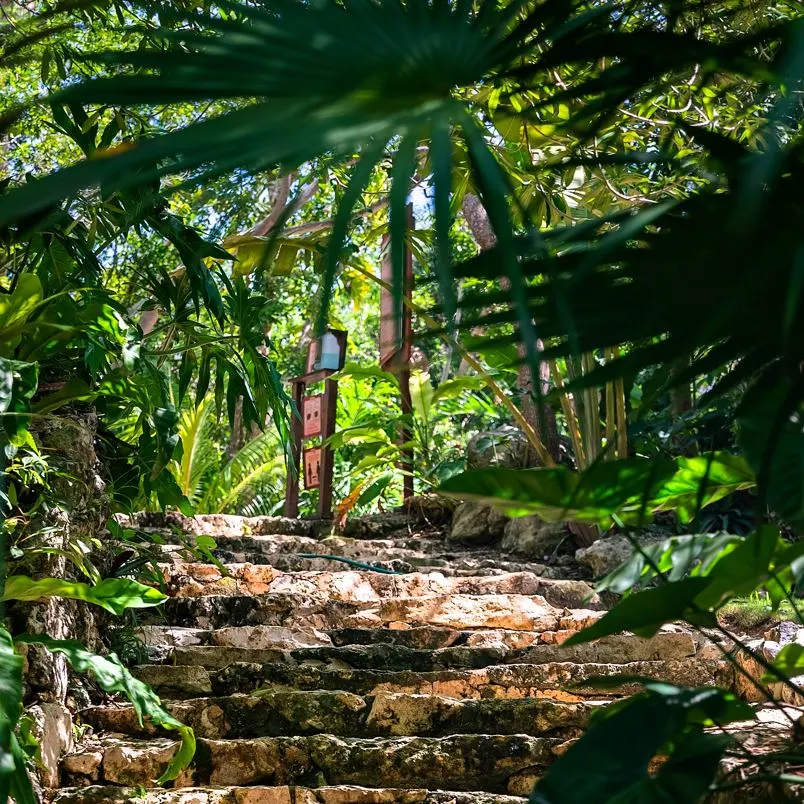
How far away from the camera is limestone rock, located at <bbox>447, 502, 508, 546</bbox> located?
21.8ft

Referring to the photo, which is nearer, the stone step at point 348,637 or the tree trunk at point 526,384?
the stone step at point 348,637

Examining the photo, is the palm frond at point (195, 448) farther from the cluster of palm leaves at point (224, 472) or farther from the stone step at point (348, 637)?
the stone step at point (348, 637)

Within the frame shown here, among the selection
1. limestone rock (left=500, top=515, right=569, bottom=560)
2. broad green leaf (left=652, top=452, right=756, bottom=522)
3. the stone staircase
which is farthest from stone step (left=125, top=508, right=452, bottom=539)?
broad green leaf (left=652, top=452, right=756, bottom=522)

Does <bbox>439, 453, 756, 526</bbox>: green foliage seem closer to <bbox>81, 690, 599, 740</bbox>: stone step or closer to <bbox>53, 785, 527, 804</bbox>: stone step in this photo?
<bbox>53, 785, 527, 804</bbox>: stone step

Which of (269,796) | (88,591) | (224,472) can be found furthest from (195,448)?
(88,591)

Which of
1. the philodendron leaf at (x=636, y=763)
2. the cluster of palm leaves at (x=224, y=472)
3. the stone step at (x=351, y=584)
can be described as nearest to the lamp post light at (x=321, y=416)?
the cluster of palm leaves at (x=224, y=472)

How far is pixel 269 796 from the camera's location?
8.57 feet

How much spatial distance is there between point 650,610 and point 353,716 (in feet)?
6.07

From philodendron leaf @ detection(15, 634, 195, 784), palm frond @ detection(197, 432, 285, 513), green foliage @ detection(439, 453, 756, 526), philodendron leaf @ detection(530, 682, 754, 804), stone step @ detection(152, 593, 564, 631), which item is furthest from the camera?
palm frond @ detection(197, 432, 285, 513)

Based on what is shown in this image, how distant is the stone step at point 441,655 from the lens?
352 centimetres

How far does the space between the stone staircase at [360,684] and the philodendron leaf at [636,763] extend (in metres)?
0.80

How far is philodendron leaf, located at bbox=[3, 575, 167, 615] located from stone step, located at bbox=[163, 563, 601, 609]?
1.98 m

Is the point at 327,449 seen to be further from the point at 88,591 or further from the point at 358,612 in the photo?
the point at 88,591

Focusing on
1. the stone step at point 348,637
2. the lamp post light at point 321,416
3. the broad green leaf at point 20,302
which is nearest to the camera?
the broad green leaf at point 20,302
